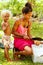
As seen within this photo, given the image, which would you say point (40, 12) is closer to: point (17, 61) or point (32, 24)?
point (32, 24)

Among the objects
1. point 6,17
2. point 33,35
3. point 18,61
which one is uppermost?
point 6,17

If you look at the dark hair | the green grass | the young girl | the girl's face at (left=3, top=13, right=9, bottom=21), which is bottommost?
the green grass

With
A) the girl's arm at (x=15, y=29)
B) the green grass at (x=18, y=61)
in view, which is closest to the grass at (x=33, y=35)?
the green grass at (x=18, y=61)

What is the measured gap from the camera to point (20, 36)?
215 cm

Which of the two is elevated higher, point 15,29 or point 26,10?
point 26,10

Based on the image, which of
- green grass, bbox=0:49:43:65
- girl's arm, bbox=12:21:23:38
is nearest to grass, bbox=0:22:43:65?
green grass, bbox=0:49:43:65

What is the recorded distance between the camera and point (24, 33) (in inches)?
85.4

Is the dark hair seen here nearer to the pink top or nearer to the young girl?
the young girl

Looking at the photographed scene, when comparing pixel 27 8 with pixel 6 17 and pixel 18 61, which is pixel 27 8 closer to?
pixel 6 17

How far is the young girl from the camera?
7.02ft

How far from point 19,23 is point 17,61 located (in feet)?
1.23

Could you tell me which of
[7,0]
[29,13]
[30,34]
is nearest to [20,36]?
[30,34]

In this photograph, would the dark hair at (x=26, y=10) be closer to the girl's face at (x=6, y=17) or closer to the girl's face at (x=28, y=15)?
the girl's face at (x=28, y=15)

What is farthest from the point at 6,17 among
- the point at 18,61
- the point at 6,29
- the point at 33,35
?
the point at 18,61
